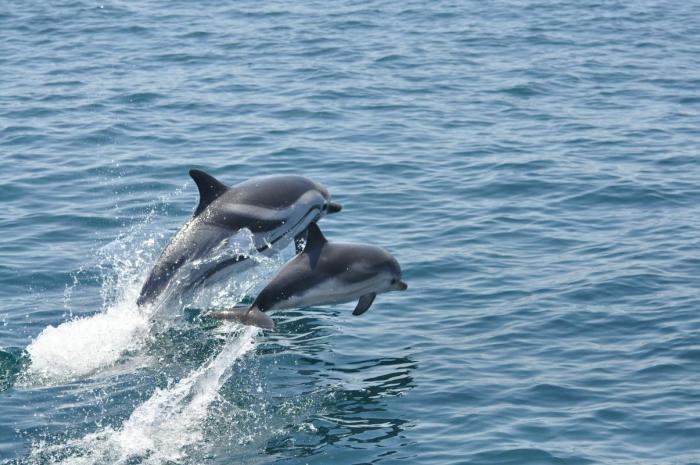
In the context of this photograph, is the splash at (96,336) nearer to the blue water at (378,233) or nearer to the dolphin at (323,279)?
the blue water at (378,233)

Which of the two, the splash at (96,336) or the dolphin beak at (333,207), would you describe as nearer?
the splash at (96,336)

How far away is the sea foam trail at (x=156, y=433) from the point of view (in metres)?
12.2

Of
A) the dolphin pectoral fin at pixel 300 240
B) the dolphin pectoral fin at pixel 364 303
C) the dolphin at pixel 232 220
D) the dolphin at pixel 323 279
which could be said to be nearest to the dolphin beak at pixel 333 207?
the dolphin at pixel 232 220

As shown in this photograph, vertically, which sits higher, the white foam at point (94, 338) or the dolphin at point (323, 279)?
the dolphin at point (323, 279)

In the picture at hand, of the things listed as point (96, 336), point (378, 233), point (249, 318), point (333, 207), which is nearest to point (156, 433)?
point (249, 318)

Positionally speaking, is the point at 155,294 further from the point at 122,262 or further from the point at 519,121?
the point at 519,121

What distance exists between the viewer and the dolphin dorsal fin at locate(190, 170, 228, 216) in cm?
1518

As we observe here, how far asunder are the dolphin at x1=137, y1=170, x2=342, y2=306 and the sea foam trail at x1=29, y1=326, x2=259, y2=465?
152 centimetres

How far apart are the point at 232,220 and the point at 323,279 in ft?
5.36

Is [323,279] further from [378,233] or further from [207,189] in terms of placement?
[378,233]

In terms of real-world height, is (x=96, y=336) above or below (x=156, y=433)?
below

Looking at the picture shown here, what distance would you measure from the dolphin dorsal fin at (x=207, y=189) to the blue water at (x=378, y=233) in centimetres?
112

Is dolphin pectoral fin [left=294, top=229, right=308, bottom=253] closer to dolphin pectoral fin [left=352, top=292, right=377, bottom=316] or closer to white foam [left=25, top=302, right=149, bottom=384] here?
dolphin pectoral fin [left=352, top=292, right=377, bottom=316]

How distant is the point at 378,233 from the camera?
19.3m
